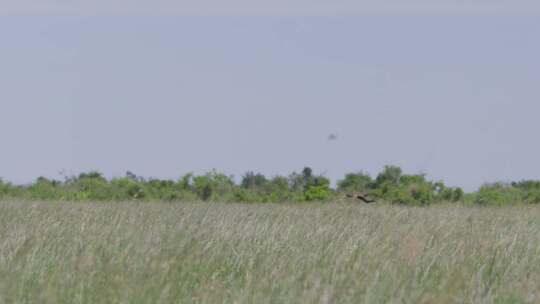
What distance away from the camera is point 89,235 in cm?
657

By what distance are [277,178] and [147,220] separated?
1081 cm

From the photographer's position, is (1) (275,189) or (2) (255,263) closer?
(2) (255,263)

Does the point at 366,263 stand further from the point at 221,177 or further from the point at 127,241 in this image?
the point at 221,177

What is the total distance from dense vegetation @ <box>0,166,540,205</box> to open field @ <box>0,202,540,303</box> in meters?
8.99

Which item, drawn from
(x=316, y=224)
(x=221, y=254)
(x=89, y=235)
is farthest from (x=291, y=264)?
(x=316, y=224)

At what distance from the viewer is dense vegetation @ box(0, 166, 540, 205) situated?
17625mm

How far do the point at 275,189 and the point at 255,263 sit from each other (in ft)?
43.0

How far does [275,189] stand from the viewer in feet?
61.9

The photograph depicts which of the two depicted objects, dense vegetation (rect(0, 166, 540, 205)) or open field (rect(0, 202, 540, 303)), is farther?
dense vegetation (rect(0, 166, 540, 205))

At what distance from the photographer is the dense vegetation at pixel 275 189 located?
17.6m

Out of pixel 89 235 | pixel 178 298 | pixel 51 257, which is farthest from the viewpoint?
pixel 89 235

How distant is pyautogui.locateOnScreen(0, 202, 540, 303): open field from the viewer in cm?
429

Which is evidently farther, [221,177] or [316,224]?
[221,177]

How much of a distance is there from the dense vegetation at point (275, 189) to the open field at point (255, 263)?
29.5ft
